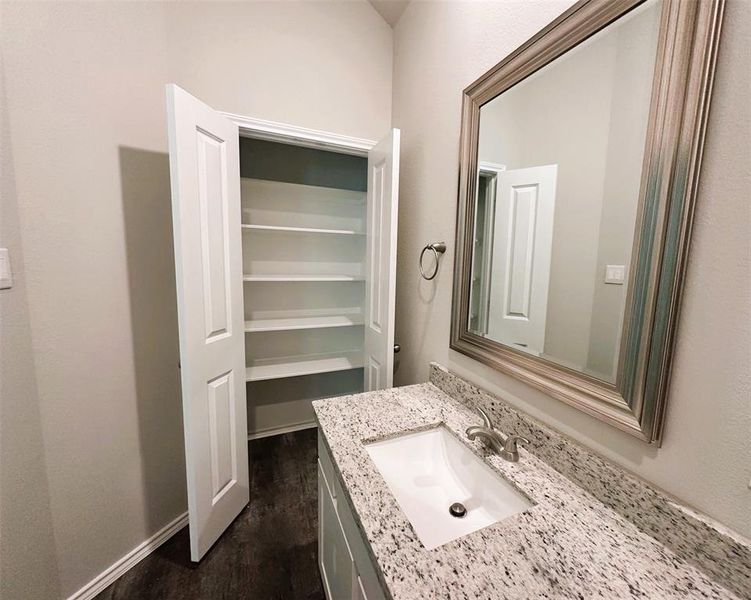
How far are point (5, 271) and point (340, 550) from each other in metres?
1.34

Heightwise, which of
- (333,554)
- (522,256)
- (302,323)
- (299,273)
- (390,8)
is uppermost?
(390,8)

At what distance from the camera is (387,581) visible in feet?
1.69

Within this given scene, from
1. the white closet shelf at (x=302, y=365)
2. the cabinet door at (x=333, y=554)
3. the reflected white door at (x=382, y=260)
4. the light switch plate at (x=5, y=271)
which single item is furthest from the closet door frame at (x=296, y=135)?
the cabinet door at (x=333, y=554)

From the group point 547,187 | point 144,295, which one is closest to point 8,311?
point 144,295

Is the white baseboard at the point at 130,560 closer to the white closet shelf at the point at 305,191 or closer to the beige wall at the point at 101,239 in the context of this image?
the beige wall at the point at 101,239

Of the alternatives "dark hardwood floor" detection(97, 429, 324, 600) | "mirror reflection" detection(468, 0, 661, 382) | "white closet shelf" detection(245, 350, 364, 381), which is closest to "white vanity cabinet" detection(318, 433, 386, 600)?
"dark hardwood floor" detection(97, 429, 324, 600)

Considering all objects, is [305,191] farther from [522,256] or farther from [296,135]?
[522,256]

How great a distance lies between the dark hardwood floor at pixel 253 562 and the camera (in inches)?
49.6

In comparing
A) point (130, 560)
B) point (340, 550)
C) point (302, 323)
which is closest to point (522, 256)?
point (340, 550)

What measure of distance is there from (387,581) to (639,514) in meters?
0.57

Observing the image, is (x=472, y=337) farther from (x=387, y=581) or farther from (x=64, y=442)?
(x=64, y=442)

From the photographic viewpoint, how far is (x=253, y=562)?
1.38m

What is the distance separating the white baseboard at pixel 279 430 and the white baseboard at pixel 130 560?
2.42ft

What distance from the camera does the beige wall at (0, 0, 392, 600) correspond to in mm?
960
